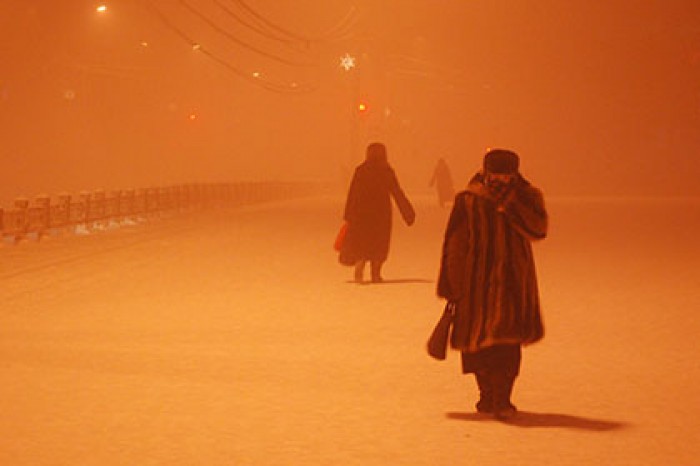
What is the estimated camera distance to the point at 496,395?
8102mm

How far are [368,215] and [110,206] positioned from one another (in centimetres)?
1661

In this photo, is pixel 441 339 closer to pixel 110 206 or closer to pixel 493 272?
pixel 493 272

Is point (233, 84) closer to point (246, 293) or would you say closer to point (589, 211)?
point (589, 211)

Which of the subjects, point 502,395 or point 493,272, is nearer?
point 502,395

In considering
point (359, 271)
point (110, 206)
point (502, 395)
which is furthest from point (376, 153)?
point (110, 206)

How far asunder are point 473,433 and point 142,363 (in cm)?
339

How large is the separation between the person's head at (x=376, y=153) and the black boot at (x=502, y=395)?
9016 millimetres

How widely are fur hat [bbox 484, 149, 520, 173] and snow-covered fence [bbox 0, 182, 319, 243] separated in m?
17.3

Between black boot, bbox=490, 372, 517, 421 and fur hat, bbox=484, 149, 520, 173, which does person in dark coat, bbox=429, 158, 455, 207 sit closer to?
fur hat, bbox=484, 149, 520, 173

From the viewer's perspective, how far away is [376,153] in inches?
673

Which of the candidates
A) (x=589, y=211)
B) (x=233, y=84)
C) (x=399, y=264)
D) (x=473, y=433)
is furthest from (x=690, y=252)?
(x=233, y=84)

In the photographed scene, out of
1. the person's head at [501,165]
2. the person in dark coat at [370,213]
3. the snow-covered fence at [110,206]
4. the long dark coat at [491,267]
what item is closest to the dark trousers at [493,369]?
the long dark coat at [491,267]

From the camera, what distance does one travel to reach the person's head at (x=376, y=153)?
55.8 feet

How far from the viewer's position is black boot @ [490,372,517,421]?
809cm
